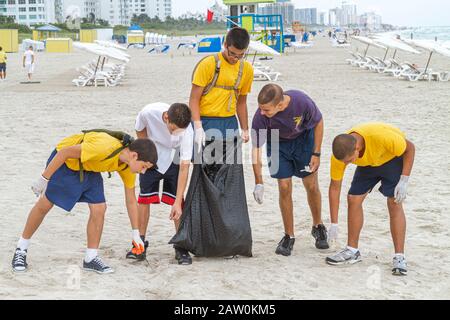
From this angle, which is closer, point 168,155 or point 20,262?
point 20,262

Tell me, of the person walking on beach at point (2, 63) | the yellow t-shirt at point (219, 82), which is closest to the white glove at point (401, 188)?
the yellow t-shirt at point (219, 82)

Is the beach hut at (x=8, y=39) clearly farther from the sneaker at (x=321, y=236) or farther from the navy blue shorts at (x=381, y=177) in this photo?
the navy blue shorts at (x=381, y=177)

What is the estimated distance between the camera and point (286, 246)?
5.01 m

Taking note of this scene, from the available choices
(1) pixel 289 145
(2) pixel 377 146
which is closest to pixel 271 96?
(1) pixel 289 145

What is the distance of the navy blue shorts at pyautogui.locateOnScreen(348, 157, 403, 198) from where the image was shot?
14.8ft

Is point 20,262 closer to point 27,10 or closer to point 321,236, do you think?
point 321,236

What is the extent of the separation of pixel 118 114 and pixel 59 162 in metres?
8.94

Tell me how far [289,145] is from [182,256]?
1.10 m

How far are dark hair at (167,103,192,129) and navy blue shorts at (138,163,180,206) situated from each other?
48cm

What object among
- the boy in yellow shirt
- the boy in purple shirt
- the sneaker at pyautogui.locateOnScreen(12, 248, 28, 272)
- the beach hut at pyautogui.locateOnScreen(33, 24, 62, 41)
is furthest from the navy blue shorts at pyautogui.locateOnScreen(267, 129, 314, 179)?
the beach hut at pyautogui.locateOnScreen(33, 24, 62, 41)

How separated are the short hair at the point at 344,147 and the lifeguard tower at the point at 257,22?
99.4 feet

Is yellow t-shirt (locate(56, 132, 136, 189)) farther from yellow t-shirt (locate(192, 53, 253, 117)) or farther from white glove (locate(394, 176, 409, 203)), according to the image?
white glove (locate(394, 176, 409, 203))
